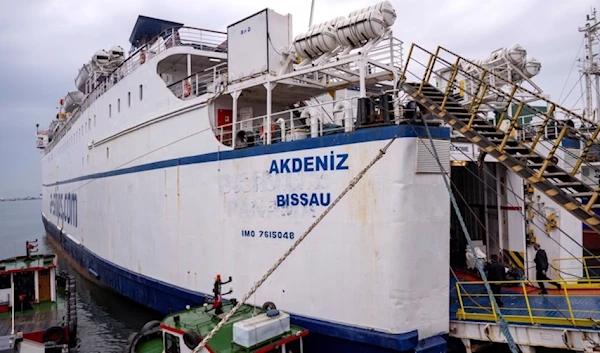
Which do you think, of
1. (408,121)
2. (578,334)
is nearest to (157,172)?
(408,121)

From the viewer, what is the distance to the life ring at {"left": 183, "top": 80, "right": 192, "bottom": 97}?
12320mm

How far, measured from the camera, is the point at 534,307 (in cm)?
773

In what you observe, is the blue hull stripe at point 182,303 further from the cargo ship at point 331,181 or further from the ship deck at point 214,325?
the ship deck at point 214,325

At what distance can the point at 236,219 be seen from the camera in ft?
32.1

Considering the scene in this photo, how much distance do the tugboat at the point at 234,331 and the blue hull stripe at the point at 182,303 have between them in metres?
0.56

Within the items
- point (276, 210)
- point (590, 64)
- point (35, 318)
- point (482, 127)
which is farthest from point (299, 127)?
point (590, 64)

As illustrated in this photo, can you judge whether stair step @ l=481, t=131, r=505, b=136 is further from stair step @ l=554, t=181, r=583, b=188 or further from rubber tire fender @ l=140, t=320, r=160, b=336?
rubber tire fender @ l=140, t=320, r=160, b=336

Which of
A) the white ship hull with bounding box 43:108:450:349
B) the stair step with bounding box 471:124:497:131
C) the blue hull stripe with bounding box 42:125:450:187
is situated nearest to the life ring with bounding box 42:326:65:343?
the white ship hull with bounding box 43:108:450:349

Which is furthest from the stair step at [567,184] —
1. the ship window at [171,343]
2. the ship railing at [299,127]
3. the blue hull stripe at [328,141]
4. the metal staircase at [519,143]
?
the ship window at [171,343]

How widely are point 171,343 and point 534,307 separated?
6321 mm

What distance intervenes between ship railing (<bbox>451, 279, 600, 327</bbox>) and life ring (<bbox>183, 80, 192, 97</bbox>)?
845 centimetres

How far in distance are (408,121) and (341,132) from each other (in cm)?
139

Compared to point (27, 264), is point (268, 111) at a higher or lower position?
higher

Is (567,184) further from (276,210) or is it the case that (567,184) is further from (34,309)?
(34,309)
